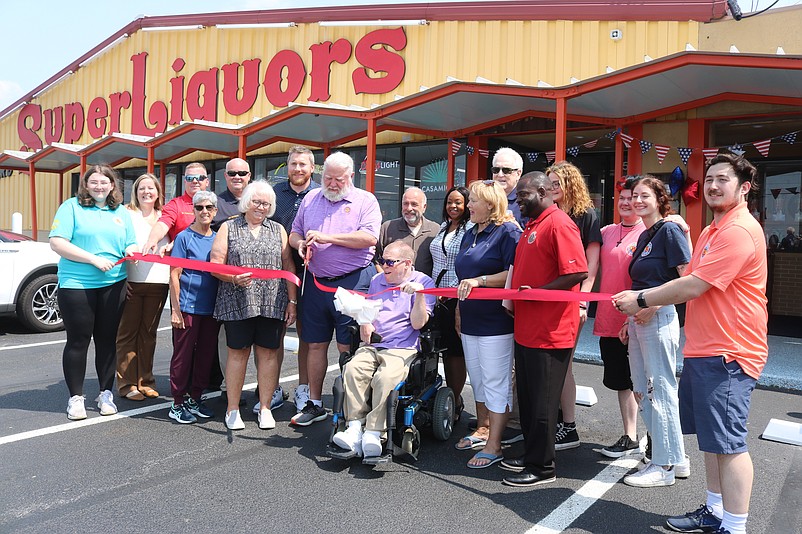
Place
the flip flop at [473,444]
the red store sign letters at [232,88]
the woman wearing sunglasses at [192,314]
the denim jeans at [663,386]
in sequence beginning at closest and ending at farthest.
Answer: the denim jeans at [663,386], the flip flop at [473,444], the woman wearing sunglasses at [192,314], the red store sign letters at [232,88]

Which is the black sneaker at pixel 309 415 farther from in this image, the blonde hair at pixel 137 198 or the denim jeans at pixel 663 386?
the denim jeans at pixel 663 386

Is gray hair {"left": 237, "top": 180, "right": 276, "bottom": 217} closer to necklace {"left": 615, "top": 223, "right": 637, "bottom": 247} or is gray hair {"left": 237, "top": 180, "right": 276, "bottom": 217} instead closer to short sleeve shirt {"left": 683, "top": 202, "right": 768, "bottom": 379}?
necklace {"left": 615, "top": 223, "right": 637, "bottom": 247}

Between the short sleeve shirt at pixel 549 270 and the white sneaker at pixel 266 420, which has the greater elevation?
the short sleeve shirt at pixel 549 270

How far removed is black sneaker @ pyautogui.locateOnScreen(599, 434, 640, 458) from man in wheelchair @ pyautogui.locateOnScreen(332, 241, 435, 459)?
1.46 metres

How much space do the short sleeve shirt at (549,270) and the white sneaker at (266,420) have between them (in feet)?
6.84

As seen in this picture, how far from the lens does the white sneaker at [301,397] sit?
4949 millimetres

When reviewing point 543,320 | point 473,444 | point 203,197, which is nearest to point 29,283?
point 203,197

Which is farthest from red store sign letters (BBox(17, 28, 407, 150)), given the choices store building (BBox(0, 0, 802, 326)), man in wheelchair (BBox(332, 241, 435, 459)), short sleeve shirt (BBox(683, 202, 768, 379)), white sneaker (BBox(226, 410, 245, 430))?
→ short sleeve shirt (BBox(683, 202, 768, 379))

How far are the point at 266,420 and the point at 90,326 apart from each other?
1.53 meters

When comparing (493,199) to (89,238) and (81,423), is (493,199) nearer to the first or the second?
(89,238)

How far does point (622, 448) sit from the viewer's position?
4.29m

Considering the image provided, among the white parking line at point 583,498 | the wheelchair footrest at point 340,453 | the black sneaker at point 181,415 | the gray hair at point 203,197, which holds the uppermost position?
the gray hair at point 203,197

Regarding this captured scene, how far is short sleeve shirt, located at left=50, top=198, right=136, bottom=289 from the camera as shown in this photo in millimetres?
4766

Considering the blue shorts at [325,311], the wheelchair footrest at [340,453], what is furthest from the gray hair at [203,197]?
the wheelchair footrest at [340,453]
